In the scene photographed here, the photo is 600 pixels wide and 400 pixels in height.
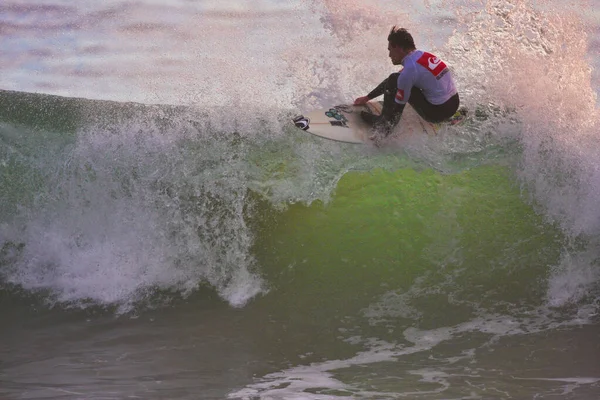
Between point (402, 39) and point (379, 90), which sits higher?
point (402, 39)

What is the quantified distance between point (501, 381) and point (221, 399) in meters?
1.39

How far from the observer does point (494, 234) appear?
18.4 ft

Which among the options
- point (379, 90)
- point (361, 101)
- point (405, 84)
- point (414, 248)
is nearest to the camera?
point (405, 84)

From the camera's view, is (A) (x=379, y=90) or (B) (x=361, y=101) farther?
(B) (x=361, y=101)

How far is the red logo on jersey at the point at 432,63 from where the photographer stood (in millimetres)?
5453

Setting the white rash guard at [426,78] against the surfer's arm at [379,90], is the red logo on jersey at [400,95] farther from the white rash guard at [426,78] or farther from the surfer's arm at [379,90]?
the surfer's arm at [379,90]

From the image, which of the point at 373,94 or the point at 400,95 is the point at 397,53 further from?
the point at 373,94

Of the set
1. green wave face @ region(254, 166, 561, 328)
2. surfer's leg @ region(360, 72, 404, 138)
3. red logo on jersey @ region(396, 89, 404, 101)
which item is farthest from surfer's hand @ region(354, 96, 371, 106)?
green wave face @ region(254, 166, 561, 328)

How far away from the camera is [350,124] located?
587cm

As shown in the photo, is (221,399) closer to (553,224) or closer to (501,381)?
(501,381)

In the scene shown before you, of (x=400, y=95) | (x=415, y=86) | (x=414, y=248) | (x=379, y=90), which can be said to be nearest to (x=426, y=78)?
(x=415, y=86)

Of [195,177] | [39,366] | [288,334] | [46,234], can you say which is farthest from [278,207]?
[39,366]

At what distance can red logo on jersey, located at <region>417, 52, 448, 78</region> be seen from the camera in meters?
5.45

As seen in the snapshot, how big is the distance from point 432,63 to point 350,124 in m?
0.83
